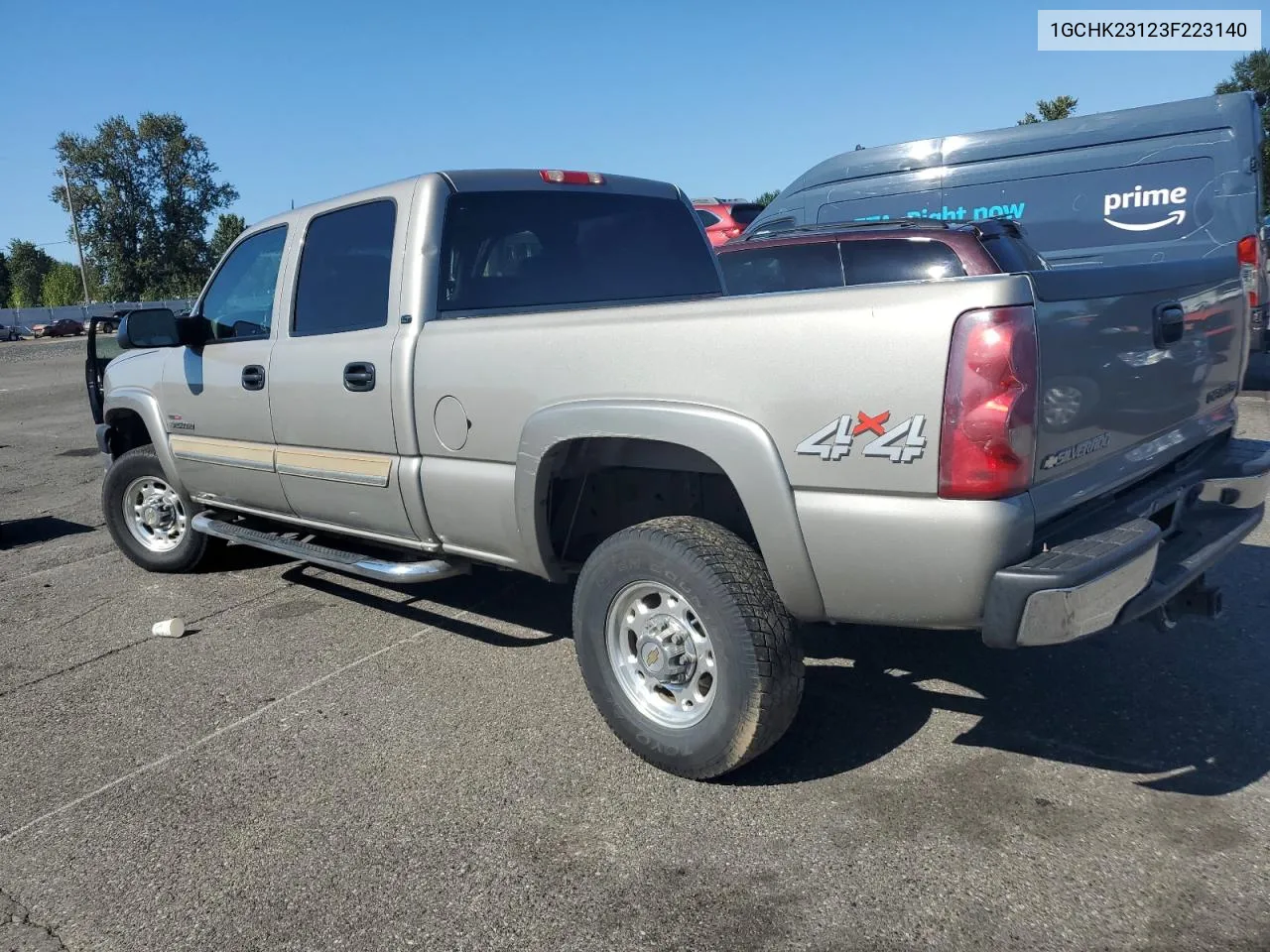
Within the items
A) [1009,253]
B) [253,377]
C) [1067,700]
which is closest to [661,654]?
[1067,700]

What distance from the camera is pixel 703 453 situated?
3.07m

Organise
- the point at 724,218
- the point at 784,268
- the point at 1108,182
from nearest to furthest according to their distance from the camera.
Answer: the point at 784,268, the point at 1108,182, the point at 724,218

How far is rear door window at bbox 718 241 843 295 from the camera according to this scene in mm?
7246

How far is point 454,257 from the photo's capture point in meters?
4.18

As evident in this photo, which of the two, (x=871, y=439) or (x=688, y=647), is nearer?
(x=871, y=439)

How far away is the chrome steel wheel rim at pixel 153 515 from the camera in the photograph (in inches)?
237

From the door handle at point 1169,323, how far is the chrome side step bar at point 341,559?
2.67 metres

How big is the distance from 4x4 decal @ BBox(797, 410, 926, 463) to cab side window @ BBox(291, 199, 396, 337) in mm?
2087

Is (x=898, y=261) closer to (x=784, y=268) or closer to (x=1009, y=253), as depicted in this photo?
(x=1009, y=253)

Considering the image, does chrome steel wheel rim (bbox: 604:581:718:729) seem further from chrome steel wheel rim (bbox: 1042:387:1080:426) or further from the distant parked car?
the distant parked car

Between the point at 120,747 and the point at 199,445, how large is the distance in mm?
1958

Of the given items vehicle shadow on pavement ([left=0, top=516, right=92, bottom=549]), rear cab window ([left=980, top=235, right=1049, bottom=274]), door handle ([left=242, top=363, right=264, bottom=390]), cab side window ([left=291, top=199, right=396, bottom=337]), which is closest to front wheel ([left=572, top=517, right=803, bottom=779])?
cab side window ([left=291, top=199, right=396, bottom=337])

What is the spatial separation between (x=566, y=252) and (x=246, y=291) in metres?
1.78

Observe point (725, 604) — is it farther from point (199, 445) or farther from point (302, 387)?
point (199, 445)
